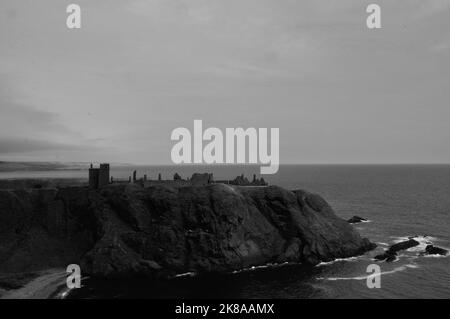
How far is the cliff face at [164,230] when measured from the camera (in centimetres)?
6619

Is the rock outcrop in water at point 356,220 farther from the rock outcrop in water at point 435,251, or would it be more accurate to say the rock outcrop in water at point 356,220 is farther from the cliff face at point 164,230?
the rock outcrop in water at point 435,251

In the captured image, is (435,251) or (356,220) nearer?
(435,251)

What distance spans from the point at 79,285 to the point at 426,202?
133514 millimetres

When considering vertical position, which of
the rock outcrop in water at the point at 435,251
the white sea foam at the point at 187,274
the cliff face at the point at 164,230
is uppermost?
the cliff face at the point at 164,230

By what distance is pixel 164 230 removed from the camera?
6906 cm

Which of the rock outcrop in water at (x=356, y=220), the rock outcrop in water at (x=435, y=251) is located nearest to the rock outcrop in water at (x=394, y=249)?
the rock outcrop in water at (x=435, y=251)

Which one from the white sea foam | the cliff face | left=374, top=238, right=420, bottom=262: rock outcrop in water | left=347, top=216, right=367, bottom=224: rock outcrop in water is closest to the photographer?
the white sea foam

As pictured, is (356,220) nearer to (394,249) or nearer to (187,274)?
(394,249)

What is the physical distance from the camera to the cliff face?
6619 centimetres

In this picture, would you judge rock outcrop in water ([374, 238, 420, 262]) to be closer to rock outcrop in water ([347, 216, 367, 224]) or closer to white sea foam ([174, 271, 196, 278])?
rock outcrop in water ([347, 216, 367, 224])

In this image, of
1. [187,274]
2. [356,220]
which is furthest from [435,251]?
[187,274]

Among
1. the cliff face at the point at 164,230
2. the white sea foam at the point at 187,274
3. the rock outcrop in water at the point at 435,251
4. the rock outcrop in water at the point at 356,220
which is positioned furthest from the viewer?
the rock outcrop in water at the point at 356,220

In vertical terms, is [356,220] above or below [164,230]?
below

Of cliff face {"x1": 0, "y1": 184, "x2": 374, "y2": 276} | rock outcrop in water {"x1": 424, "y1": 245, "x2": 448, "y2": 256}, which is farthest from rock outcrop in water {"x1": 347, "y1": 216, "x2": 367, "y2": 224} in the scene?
rock outcrop in water {"x1": 424, "y1": 245, "x2": 448, "y2": 256}
